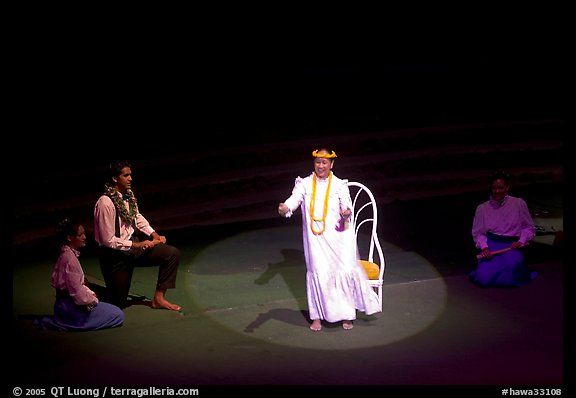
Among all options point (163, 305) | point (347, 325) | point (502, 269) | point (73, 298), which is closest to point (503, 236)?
point (502, 269)

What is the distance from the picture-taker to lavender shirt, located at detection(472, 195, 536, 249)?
7758 millimetres

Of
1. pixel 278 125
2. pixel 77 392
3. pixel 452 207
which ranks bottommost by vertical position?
pixel 77 392

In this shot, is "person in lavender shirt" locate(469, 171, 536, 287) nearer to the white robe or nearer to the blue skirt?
the blue skirt

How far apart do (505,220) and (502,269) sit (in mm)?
435

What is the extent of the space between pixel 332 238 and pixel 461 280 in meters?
1.80

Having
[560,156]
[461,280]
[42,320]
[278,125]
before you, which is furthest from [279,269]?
[560,156]

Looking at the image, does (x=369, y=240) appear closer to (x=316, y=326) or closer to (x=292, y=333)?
(x=316, y=326)

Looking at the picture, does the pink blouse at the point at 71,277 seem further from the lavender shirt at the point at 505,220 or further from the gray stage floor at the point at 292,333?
the lavender shirt at the point at 505,220

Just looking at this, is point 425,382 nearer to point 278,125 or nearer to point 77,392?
point 77,392

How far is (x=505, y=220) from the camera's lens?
779cm

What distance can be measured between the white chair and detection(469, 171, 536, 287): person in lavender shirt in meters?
0.91

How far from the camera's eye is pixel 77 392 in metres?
5.55

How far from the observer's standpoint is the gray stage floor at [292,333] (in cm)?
592

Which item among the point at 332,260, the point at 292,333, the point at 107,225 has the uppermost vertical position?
the point at 107,225
